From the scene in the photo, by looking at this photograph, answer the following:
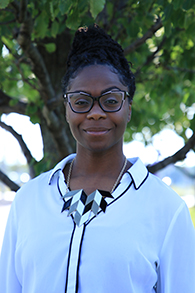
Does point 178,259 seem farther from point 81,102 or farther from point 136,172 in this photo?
point 81,102

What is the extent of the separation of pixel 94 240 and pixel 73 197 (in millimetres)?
222

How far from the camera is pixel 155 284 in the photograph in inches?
59.1

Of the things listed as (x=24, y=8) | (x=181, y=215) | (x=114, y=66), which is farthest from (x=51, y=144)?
(x=181, y=215)

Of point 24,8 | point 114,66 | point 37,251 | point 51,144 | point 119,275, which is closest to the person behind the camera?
point 119,275

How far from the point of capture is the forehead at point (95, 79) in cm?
160

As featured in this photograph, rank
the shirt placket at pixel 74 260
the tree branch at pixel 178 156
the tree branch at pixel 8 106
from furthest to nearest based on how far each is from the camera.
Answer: the tree branch at pixel 8 106, the tree branch at pixel 178 156, the shirt placket at pixel 74 260

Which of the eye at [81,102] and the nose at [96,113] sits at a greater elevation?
the eye at [81,102]

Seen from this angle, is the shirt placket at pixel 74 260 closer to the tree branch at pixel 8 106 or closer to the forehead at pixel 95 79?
the forehead at pixel 95 79

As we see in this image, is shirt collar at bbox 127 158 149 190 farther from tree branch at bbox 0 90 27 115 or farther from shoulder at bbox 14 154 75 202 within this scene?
tree branch at bbox 0 90 27 115

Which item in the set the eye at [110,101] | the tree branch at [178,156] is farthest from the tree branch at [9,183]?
the eye at [110,101]

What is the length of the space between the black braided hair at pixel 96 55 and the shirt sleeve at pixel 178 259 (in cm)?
63

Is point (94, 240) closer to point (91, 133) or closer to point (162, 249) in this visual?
point (162, 249)

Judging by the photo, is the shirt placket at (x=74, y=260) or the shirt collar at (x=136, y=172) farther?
the shirt collar at (x=136, y=172)

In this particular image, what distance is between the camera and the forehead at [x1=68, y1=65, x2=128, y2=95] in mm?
1599
